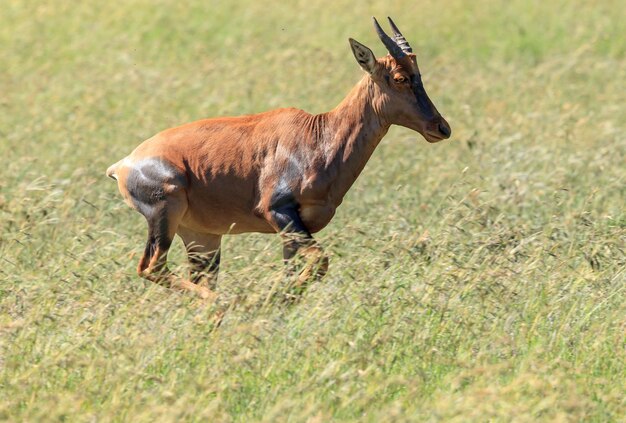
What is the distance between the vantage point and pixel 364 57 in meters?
9.80

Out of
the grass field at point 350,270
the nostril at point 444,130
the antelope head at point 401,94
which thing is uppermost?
the antelope head at point 401,94

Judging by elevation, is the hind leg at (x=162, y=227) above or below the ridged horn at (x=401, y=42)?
below

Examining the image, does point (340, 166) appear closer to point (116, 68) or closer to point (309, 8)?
point (116, 68)

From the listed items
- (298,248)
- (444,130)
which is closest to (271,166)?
(298,248)

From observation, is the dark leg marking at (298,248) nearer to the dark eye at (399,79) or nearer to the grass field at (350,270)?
the grass field at (350,270)

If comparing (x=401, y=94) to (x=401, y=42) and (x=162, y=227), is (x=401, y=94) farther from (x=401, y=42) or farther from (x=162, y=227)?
(x=162, y=227)

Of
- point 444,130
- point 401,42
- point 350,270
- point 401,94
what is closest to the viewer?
point 350,270

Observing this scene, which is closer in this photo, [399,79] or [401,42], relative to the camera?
[399,79]

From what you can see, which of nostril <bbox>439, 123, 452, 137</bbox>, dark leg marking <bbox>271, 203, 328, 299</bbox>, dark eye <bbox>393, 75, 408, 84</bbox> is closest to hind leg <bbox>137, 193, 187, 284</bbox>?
dark leg marking <bbox>271, 203, 328, 299</bbox>

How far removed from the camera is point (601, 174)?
13.0 metres

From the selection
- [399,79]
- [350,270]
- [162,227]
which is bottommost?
[350,270]

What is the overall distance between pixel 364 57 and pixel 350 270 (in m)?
1.71

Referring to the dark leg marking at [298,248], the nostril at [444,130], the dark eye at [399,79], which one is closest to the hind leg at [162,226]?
the dark leg marking at [298,248]

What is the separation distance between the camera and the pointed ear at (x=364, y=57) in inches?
381
